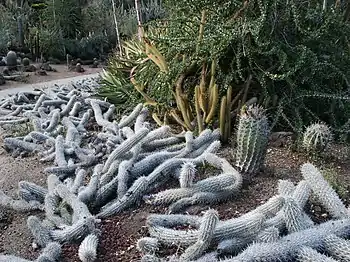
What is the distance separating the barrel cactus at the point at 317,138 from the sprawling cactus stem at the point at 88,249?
1857 millimetres

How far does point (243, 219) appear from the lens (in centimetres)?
310

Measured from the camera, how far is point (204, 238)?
9.64 feet

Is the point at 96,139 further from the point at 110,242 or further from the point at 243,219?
the point at 243,219

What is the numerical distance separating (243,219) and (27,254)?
130cm

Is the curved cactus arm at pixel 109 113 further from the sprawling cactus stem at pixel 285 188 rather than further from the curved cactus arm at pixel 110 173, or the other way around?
the sprawling cactus stem at pixel 285 188

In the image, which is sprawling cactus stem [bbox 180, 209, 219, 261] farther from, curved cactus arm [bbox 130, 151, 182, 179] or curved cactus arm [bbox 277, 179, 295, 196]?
curved cactus arm [bbox 130, 151, 182, 179]

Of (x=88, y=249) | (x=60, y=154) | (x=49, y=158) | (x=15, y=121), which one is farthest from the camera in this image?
(x=15, y=121)

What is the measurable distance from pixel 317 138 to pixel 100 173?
64.2 inches

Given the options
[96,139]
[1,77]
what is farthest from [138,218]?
[1,77]

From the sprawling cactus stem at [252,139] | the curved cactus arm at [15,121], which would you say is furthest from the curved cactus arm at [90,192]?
the curved cactus arm at [15,121]

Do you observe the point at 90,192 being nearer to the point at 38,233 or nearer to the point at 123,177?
the point at 123,177

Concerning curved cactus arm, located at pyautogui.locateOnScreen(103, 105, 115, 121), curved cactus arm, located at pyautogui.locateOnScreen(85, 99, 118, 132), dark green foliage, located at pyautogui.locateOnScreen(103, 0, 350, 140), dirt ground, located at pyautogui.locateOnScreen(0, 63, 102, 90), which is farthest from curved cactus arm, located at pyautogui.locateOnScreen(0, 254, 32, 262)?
dirt ground, located at pyautogui.locateOnScreen(0, 63, 102, 90)

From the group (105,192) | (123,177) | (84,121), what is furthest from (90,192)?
(84,121)

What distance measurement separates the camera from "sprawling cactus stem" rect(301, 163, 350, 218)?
338 cm
